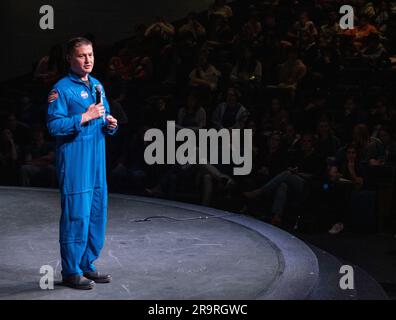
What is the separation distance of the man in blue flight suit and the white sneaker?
3.81 metres

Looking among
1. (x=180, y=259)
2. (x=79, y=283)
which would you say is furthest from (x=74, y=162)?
(x=180, y=259)

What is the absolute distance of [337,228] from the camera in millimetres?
7656

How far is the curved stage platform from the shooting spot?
4.36 m

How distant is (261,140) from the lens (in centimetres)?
866

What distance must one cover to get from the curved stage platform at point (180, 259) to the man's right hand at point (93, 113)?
3.24ft

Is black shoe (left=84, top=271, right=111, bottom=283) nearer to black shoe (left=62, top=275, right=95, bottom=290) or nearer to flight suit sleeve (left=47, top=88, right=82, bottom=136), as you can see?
black shoe (left=62, top=275, right=95, bottom=290)

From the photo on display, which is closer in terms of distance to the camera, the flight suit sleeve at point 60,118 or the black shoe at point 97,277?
the flight suit sleeve at point 60,118

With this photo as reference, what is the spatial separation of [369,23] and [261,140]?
4231 millimetres

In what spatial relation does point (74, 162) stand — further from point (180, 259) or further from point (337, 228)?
point (337, 228)

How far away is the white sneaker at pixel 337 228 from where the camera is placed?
762 centimetres

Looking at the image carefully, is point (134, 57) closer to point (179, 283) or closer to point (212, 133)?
point (212, 133)

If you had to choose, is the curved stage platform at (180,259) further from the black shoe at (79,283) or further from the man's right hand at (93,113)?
the man's right hand at (93,113)

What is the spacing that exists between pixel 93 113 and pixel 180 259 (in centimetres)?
147

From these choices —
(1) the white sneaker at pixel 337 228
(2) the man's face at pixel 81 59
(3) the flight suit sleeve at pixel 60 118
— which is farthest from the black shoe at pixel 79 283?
(1) the white sneaker at pixel 337 228
